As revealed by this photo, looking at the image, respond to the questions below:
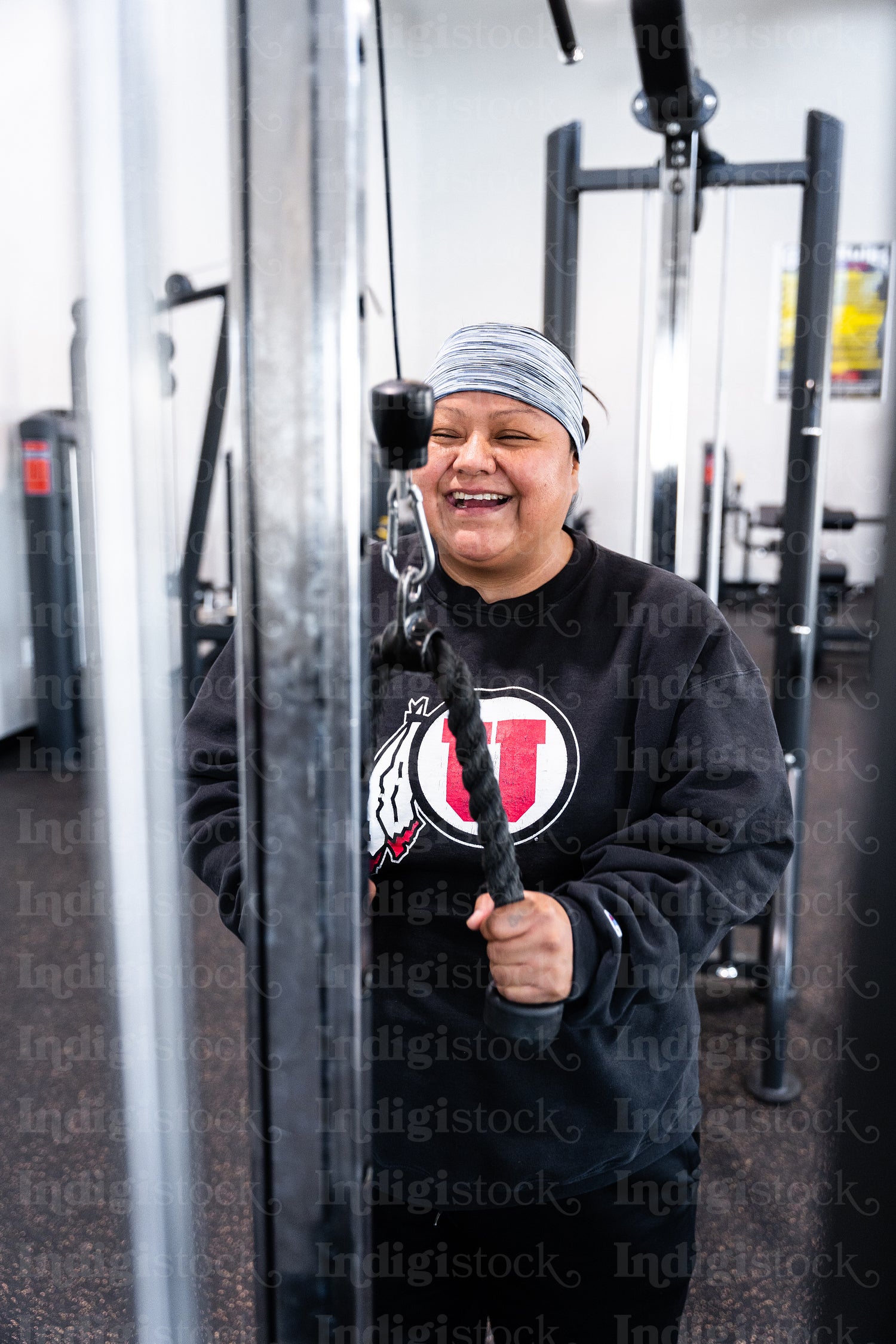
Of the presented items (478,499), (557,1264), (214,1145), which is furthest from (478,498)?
(214,1145)

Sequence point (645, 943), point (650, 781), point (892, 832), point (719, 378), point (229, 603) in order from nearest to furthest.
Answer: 1. point (892, 832)
2. point (645, 943)
3. point (650, 781)
4. point (719, 378)
5. point (229, 603)

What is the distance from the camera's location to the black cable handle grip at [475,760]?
21.0 inches

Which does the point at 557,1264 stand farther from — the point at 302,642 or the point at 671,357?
the point at 671,357

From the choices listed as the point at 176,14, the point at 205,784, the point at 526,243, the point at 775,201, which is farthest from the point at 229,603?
the point at 775,201

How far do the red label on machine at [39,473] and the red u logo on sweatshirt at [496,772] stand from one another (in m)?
3.17

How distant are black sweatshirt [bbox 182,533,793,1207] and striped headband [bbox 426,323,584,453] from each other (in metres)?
0.19

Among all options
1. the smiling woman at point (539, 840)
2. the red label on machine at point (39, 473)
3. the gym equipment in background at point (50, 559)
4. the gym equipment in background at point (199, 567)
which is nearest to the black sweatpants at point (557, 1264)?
the smiling woman at point (539, 840)

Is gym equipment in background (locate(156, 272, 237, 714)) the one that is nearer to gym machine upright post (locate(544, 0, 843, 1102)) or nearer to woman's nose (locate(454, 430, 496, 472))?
gym machine upright post (locate(544, 0, 843, 1102))

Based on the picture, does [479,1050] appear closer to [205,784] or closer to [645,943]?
[645,943]

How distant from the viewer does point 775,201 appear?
6.89m

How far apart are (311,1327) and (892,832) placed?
1.16 ft

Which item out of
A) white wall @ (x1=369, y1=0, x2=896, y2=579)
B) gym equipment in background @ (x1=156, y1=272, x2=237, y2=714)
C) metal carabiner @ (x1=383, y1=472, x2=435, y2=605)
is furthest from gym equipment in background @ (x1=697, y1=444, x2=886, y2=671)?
metal carabiner @ (x1=383, y1=472, x2=435, y2=605)

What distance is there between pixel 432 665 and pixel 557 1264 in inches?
29.2

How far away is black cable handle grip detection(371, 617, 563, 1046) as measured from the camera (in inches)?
21.0
